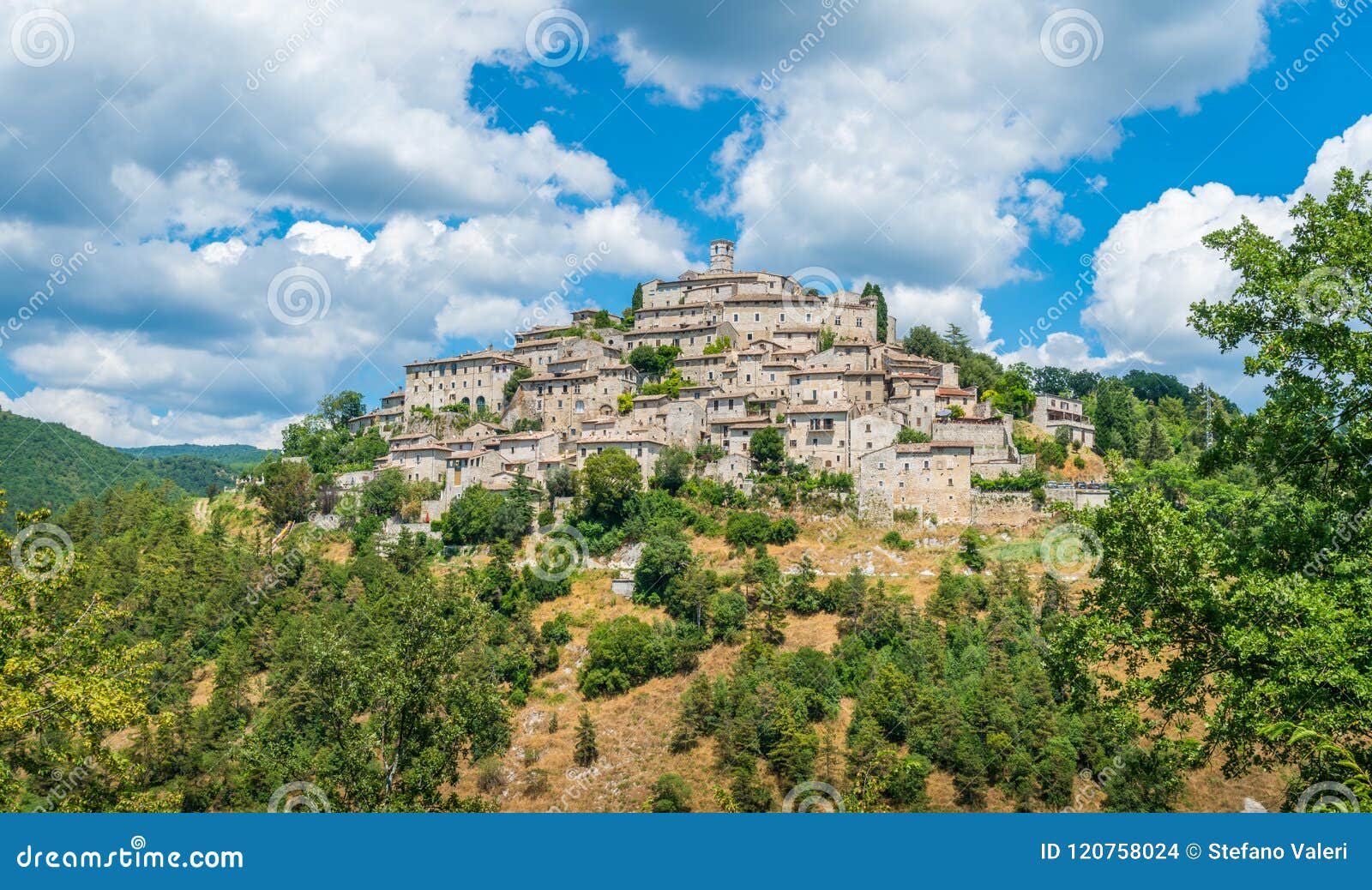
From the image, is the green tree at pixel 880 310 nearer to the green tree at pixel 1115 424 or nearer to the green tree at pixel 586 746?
the green tree at pixel 1115 424

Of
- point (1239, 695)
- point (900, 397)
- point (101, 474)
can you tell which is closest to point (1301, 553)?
point (1239, 695)

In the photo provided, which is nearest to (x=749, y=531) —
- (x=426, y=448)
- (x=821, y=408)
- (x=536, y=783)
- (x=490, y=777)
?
(x=821, y=408)

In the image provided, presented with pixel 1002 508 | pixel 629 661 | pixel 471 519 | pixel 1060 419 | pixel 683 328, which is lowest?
pixel 629 661

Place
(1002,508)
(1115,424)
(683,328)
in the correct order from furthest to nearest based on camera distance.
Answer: (683,328)
(1115,424)
(1002,508)

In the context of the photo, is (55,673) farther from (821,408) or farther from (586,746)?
(821,408)

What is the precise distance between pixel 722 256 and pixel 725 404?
84.7ft

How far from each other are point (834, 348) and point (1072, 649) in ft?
170

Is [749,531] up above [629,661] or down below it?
above

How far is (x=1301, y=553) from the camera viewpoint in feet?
44.0

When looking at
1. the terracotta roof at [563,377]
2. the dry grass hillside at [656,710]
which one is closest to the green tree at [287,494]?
the dry grass hillside at [656,710]

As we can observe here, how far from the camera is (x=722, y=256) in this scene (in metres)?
86.9

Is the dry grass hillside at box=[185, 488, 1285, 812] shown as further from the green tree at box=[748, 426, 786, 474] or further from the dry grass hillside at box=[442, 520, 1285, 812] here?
the green tree at box=[748, 426, 786, 474]

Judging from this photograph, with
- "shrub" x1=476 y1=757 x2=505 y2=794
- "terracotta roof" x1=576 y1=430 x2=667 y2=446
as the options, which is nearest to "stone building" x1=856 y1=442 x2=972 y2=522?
"terracotta roof" x1=576 y1=430 x2=667 y2=446

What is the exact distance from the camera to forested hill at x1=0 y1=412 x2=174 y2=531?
9838 cm
